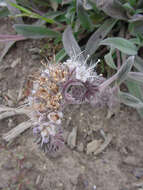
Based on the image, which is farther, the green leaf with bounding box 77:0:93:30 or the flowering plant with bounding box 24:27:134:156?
the green leaf with bounding box 77:0:93:30

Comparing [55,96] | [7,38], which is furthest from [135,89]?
[7,38]

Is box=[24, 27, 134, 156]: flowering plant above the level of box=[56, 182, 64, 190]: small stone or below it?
above

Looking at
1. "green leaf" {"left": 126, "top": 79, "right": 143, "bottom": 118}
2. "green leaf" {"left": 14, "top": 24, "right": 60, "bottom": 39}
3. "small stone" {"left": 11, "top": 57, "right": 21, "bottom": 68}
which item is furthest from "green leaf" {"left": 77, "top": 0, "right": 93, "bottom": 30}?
"small stone" {"left": 11, "top": 57, "right": 21, "bottom": 68}

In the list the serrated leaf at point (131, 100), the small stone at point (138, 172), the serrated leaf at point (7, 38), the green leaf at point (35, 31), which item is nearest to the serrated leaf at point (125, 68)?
the serrated leaf at point (131, 100)

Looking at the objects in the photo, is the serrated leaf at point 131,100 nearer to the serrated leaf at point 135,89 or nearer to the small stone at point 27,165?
the serrated leaf at point 135,89

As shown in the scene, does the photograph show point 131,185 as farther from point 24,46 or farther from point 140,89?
point 24,46

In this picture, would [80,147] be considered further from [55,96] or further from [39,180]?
[55,96]

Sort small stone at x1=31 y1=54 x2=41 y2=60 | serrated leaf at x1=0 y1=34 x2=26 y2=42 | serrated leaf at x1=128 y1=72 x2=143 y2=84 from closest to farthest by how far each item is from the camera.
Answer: serrated leaf at x1=128 y1=72 x2=143 y2=84 < serrated leaf at x1=0 y1=34 x2=26 y2=42 < small stone at x1=31 y1=54 x2=41 y2=60

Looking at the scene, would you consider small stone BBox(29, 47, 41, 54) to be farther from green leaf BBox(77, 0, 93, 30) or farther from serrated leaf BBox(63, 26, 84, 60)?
green leaf BBox(77, 0, 93, 30)
